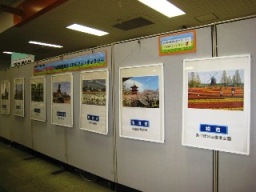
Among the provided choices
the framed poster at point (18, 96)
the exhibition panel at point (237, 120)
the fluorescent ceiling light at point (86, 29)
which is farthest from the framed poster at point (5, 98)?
the exhibition panel at point (237, 120)

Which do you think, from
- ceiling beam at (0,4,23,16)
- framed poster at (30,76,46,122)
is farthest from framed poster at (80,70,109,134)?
ceiling beam at (0,4,23,16)

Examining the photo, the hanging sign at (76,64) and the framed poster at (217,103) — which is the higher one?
the hanging sign at (76,64)

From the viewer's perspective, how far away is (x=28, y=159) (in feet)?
14.8

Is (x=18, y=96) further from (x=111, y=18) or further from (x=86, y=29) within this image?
(x=111, y=18)

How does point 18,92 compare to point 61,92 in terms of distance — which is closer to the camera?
point 61,92

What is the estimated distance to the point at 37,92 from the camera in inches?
173

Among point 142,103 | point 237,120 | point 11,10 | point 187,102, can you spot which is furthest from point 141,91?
point 11,10

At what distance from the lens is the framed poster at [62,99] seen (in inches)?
139

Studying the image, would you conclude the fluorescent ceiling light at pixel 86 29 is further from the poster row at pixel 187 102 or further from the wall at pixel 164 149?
the wall at pixel 164 149

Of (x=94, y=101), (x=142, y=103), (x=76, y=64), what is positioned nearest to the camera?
(x=142, y=103)

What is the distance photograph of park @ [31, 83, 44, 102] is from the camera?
426cm

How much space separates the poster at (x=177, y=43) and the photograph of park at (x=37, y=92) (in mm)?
2792

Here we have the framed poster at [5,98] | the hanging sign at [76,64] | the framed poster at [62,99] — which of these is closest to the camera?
the hanging sign at [76,64]

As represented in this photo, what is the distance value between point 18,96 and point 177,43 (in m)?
4.27
